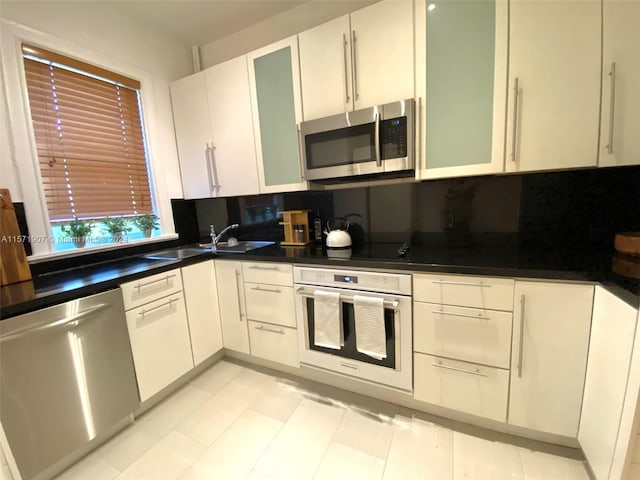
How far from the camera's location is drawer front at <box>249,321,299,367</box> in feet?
6.06

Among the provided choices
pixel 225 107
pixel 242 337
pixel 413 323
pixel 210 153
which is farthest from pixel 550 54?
pixel 242 337

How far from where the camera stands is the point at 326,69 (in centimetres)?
169

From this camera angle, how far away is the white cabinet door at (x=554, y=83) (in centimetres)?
119

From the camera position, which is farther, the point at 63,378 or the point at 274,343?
the point at 274,343

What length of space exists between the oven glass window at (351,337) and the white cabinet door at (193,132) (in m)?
1.42

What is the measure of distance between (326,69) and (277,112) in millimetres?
439

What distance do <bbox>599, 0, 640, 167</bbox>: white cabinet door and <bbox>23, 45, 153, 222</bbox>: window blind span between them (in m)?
2.89

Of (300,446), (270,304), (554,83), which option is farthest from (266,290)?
(554,83)

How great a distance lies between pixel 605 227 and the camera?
1.45 m

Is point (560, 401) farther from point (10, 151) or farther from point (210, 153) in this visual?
point (10, 151)

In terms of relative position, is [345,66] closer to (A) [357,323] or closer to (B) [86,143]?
(A) [357,323]

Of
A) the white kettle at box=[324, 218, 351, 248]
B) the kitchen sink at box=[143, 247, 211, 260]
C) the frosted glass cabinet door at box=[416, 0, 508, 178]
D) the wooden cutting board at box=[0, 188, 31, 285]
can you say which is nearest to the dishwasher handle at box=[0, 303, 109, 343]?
the wooden cutting board at box=[0, 188, 31, 285]

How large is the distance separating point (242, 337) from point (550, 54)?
7.95 ft

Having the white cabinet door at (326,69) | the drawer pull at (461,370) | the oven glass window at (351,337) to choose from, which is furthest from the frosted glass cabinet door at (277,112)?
the drawer pull at (461,370)
